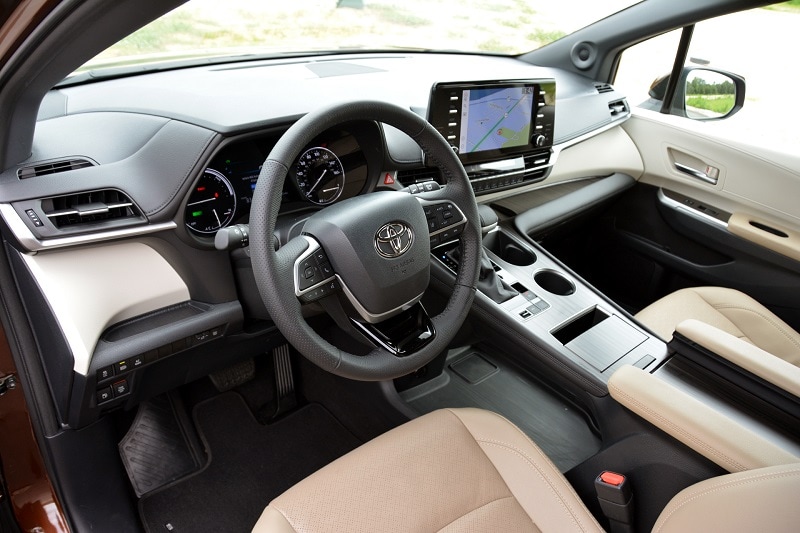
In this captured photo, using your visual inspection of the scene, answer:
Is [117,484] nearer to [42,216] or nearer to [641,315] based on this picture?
[42,216]

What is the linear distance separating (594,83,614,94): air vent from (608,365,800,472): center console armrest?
1.56 m

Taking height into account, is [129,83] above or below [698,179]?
above

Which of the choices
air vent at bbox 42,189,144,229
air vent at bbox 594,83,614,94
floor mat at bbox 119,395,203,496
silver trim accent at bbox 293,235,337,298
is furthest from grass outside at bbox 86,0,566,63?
floor mat at bbox 119,395,203,496

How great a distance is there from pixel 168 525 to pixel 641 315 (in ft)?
5.10

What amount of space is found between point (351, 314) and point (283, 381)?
0.91m

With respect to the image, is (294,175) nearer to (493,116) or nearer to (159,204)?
(159,204)

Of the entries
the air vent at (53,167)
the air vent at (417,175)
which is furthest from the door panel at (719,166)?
the air vent at (53,167)

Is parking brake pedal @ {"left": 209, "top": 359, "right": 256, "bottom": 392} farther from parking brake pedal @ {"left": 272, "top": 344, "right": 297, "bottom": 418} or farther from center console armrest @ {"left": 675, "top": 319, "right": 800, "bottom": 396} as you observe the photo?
center console armrest @ {"left": 675, "top": 319, "right": 800, "bottom": 396}

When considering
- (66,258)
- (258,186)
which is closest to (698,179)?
(258,186)

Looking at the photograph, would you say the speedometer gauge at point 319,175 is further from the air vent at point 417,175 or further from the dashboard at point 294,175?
the air vent at point 417,175

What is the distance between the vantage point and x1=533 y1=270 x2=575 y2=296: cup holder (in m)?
1.95

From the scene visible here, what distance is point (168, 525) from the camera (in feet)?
5.69

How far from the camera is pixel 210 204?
1.36 meters

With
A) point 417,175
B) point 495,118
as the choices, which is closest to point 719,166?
point 495,118
